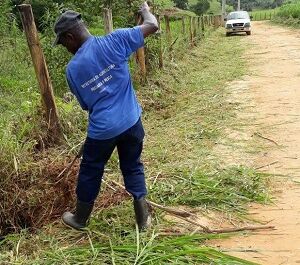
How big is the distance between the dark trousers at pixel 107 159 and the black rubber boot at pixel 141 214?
5cm

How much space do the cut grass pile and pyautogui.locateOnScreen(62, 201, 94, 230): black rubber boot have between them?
8 cm

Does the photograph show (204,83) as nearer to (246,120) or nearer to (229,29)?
(246,120)

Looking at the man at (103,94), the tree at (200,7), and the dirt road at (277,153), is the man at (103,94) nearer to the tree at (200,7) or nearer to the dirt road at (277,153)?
the dirt road at (277,153)

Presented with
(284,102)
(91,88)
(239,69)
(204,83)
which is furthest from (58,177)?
(239,69)

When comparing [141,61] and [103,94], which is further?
[141,61]

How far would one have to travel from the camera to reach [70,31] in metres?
3.21

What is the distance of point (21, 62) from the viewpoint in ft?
32.4

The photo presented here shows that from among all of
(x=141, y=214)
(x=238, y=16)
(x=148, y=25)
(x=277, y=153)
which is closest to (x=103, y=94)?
(x=148, y=25)

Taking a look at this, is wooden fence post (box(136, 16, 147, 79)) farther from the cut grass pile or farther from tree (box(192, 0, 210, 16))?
tree (box(192, 0, 210, 16))

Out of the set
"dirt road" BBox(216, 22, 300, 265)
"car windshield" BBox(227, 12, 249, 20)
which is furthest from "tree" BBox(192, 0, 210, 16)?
"dirt road" BBox(216, 22, 300, 265)

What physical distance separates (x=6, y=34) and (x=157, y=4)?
3805 mm

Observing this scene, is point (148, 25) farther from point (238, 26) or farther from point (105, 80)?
point (238, 26)

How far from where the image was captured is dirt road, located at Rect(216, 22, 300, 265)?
332 cm

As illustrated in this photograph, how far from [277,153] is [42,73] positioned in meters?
2.75
